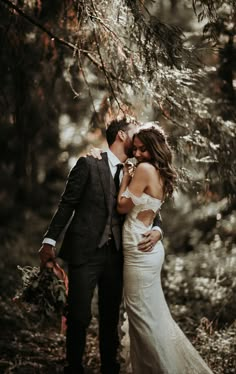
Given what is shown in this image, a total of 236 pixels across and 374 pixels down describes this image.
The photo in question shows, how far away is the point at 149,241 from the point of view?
14.6 feet

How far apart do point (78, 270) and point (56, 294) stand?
0.78 ft

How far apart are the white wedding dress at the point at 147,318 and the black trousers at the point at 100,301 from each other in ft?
0.33

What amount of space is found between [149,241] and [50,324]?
3683mm

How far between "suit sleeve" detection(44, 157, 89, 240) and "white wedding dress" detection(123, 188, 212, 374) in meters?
0.43

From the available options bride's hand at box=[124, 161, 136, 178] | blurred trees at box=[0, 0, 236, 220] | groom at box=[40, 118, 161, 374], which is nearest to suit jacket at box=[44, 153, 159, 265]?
groom at box=[40, 118, 161, 374]

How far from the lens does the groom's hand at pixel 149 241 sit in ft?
14.4

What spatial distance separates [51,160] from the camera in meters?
11.1

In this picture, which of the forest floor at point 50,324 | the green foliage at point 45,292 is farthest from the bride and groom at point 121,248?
the forest floor at point 50,324

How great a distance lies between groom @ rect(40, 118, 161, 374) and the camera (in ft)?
13.8

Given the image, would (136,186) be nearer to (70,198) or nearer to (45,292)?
(70,198)

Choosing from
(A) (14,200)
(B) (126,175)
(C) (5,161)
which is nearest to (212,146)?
(B) (126,175)

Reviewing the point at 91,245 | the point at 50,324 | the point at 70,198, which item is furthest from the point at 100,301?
the point at 50,324

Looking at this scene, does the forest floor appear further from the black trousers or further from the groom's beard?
the groom's beard

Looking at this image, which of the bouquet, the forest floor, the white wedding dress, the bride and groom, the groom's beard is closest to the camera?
the bouquet
